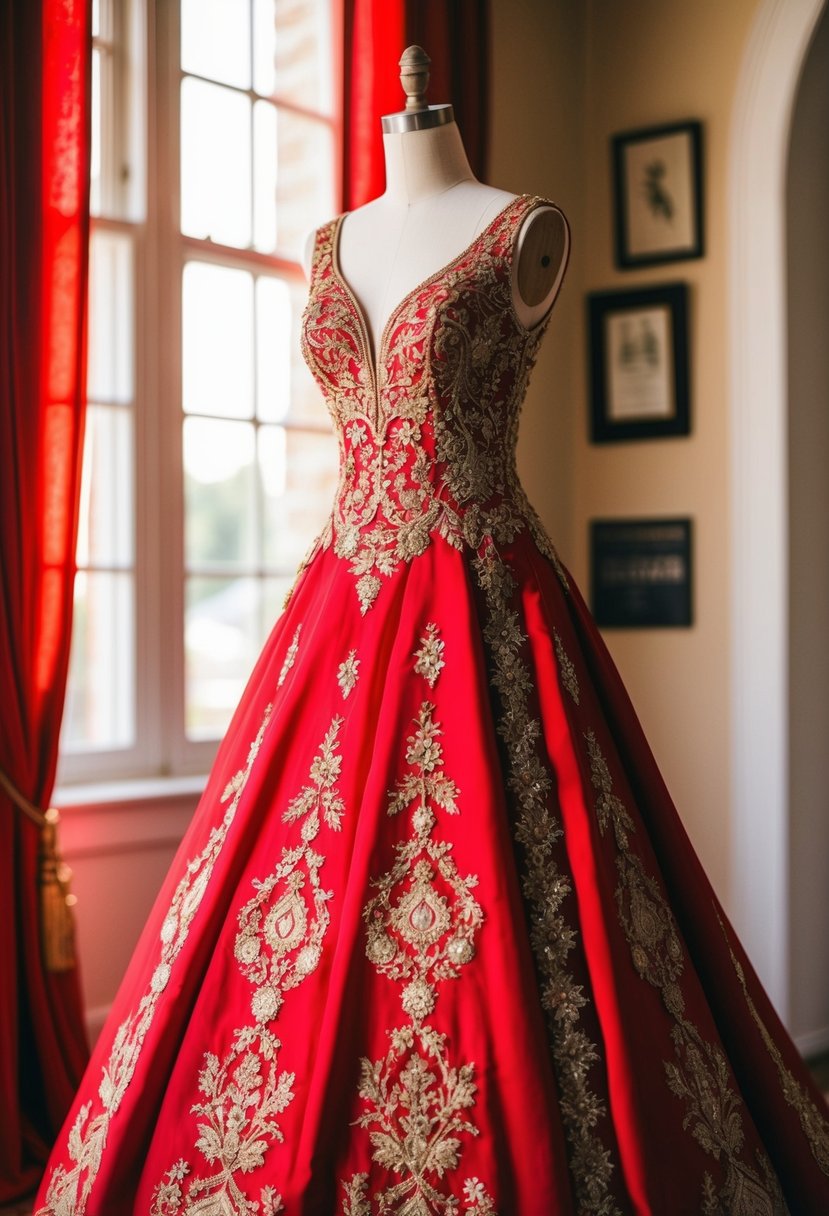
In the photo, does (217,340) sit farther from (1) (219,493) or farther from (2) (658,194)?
(2) (658,194)

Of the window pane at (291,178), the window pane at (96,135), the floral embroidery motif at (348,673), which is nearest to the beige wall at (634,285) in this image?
the window pane at (291,178)

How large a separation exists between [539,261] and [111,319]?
1159mm

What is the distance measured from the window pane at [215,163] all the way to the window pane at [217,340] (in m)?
0.09

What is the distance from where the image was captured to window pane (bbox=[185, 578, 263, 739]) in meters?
2.90

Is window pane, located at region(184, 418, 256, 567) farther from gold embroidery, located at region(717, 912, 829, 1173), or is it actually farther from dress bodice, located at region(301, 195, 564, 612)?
gold embroidery, located at region(717, 912, 829, 1173)

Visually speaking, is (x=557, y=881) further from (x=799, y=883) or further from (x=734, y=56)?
(x=734, y=56)

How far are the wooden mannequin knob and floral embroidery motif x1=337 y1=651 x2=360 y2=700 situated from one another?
2.97 ft

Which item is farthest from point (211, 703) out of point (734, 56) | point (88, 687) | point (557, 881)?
point (734, 56)

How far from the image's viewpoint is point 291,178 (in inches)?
122

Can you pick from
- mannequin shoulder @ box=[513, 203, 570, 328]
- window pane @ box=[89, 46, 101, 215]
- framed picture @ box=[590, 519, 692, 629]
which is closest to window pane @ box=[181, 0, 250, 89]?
window pane @ box=[89, 46, 101, 215]

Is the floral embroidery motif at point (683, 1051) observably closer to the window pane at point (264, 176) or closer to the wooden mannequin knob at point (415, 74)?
the wooden mannequin knob at point (415, 74)

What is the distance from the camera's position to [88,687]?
2723 mm

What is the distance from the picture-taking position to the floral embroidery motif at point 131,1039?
1623 millimetres

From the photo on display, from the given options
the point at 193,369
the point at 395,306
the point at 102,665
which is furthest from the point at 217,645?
the point at 395,306
